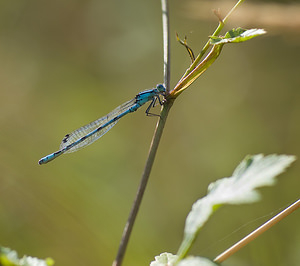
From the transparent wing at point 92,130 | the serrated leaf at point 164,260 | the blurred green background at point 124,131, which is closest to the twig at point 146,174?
the serrated leaf at point 164,260

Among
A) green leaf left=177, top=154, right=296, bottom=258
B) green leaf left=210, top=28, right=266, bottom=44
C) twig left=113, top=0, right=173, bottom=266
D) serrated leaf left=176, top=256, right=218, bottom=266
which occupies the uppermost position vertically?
green leaf left=210, top=28, right=266, bottom=44

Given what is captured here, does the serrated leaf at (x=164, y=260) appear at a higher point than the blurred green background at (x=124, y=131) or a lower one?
lower

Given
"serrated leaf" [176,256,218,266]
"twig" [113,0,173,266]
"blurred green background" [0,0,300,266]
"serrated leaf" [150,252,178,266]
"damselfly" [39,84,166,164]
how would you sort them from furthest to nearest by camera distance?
"blurred green background" [0,0,300,266]
"damselfly" [39,84,166,164]
"serrated leaf" [150,252,178,266]
"twig" [113,0,173,266]
"serrated leaf" [176,256,218,266]

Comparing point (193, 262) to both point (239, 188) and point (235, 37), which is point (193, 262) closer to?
point (239, 188)

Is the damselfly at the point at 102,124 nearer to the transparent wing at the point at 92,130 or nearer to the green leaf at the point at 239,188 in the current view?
the transparent wing at the point at 92,130

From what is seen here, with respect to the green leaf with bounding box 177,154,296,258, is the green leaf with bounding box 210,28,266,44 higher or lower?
higher

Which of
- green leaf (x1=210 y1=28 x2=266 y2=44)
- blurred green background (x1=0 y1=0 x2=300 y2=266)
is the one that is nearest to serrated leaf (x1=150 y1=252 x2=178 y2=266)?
green leaf (x1=210 y1=28 x2=266 y2=44)

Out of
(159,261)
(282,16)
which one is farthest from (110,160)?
(159,261)

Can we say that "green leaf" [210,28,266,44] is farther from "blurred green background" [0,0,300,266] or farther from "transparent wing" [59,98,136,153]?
"blurred green background" [0,0,300,266]
